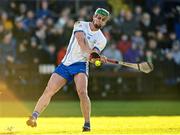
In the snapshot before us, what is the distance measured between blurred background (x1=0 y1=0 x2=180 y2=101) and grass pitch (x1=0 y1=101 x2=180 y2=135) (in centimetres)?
147

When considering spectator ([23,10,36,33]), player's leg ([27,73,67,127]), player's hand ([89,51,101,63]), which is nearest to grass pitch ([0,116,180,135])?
player's leg ([27,73,67,127])

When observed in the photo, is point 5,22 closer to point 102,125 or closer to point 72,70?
point 102,125

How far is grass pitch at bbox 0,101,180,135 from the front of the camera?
472 inches

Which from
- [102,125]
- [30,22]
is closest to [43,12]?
Result: [30,22]

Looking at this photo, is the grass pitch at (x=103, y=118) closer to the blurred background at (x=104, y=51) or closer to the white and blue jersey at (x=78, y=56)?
the white and blue jersey at (x=78, y=56)

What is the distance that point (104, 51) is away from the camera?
74.0ft

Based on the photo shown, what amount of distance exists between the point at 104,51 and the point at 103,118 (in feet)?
24.5

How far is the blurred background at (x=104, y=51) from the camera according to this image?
2239cm

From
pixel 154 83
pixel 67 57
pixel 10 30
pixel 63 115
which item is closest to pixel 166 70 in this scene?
pixel 154 83

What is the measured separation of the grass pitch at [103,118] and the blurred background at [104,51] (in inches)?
57.9

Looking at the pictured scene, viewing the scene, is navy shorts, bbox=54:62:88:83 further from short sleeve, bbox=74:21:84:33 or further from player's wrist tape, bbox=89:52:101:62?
short sleeve, bbox=74:21:84:33

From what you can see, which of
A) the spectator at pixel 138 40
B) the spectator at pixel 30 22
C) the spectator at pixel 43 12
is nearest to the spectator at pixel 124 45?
the spectator at pixel 138 40

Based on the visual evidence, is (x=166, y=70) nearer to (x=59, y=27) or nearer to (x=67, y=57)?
(x=59, y=27)

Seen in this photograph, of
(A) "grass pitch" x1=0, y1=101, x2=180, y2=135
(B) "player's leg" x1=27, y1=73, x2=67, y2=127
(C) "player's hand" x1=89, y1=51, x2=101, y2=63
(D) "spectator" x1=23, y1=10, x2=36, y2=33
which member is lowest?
(A) "grass pitch" x1=0, y1=101, x2=180, y2=135
